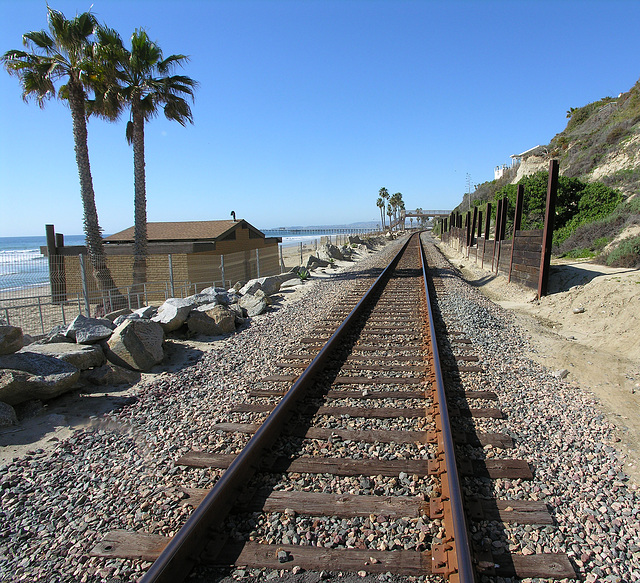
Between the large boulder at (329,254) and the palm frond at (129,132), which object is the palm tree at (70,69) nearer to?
the palm frond at (129,132)

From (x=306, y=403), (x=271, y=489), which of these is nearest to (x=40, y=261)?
(x=306, y=403)

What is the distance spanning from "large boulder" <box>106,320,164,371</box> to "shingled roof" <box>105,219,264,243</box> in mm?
19089

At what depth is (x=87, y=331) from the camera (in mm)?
6422

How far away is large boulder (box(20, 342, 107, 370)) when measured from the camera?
5684 mm

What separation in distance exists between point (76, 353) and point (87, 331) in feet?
2.38

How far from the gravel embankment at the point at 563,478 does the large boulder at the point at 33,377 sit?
4466mm

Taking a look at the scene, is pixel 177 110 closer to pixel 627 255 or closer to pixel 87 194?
pixel 87 194

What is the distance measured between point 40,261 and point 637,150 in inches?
1250

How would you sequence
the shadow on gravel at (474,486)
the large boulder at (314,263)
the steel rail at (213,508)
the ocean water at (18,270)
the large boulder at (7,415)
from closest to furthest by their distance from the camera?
the steel rail at (213,508) < the shadow on gravel at (474,486) < the large boulder at (7,415) < the ocean water at (18,270) < the large boulder at (314,263)

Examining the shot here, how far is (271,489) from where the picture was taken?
10.6 ft

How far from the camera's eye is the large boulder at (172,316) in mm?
8205

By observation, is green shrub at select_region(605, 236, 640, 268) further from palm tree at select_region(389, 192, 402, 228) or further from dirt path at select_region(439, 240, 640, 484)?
palm tree at select_region(389, 192, 402, 228)

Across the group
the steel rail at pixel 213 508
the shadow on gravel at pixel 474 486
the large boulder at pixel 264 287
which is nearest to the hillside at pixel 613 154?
the large boulder at pixel 264 287

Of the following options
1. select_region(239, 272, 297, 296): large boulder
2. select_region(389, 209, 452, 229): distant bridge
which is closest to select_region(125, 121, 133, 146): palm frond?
select_region(239, 272, 297, 296): large boulder
